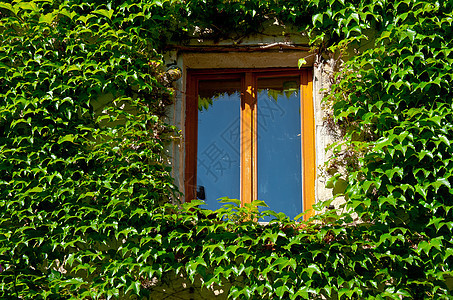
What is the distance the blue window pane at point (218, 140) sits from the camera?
4141 millimetres

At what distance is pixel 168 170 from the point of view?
12.9 feet

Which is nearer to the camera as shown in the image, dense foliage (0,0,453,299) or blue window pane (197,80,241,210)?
dense foliage (0,0,453,299)

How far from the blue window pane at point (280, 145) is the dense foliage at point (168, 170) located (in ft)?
1.03

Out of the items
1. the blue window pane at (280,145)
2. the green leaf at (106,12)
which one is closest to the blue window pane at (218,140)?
the blue window pane at (280,145)

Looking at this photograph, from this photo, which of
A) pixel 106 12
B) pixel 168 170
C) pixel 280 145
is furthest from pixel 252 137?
pixel 106 12

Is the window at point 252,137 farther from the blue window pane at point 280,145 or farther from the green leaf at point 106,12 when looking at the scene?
the green leaf at point 106,12

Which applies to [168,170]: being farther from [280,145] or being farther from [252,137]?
[280,145]

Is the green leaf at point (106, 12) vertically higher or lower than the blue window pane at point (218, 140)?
higher

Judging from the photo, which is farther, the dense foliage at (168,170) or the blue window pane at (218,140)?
the blue window pane at (218,140)

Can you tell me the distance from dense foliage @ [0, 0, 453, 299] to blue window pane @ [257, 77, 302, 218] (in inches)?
12.3

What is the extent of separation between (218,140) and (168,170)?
1.84ft

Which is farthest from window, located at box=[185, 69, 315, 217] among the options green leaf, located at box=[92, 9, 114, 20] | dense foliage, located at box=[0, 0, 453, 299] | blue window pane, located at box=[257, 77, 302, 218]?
green leaf, located at box=[92, 9, 114, 20]

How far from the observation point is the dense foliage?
356 cm

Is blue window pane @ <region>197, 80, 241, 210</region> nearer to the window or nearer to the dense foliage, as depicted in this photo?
the window
